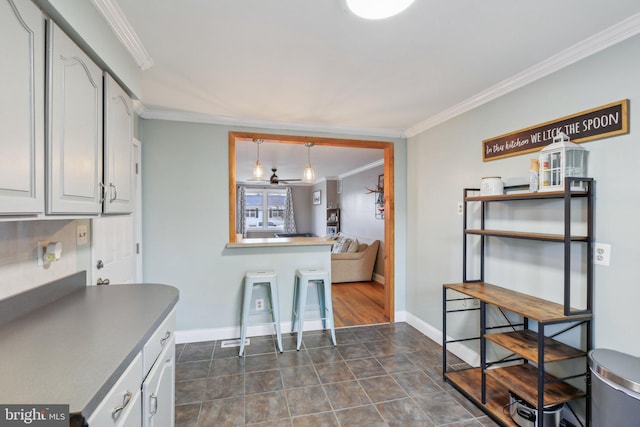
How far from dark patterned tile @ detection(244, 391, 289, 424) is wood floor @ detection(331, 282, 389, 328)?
1.39 meters

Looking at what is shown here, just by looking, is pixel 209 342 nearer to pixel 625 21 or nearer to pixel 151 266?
pixel 151 266

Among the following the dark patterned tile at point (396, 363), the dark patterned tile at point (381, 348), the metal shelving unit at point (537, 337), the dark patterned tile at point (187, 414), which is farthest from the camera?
the dark patterned tile at point (381, 348)

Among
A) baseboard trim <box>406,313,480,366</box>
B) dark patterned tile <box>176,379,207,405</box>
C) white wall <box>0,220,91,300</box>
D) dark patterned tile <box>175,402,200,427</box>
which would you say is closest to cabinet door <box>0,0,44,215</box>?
white wall <box>0,220,91,300</box>

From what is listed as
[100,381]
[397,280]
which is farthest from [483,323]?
[100,381]

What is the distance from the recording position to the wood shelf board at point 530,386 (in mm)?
1612

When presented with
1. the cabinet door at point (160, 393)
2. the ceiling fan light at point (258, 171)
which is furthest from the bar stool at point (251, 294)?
the ceiling fan light at point (258, 171)

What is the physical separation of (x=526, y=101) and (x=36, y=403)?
2.78 metres

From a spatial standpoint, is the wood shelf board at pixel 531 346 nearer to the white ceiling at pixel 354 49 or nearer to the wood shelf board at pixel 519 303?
the wood shelf board at pixel 519 303

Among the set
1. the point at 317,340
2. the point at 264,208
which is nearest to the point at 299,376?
the point at 317,340

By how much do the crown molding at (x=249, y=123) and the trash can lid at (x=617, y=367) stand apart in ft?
8.54

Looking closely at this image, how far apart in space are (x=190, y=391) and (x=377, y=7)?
2.64m

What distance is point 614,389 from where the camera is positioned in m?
1.29

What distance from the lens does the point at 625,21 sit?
1472 mm

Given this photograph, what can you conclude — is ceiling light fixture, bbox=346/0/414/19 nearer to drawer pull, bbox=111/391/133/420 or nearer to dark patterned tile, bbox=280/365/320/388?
drawer pull, bbox=111/391/133/420
